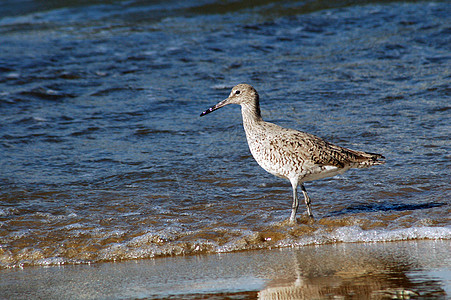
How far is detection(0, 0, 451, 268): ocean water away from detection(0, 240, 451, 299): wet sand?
24 centimetres

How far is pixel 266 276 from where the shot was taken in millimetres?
4547

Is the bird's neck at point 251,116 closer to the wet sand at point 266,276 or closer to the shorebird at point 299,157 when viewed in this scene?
the shorebird at point 299,157

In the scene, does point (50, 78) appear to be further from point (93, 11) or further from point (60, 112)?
point (93, 11)

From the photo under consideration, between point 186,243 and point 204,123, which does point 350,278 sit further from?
point 204,123

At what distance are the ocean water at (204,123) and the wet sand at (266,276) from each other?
0.24 m

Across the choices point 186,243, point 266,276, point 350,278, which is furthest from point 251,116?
point 350,278

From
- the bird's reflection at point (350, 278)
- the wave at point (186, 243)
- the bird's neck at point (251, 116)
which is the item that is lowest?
the wave at point (186, 243)

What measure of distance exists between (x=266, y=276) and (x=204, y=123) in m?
5.02

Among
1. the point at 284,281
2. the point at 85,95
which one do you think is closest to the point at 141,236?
the point at 284,281

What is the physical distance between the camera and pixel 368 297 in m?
3.94

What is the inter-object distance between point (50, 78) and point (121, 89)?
1.44 m

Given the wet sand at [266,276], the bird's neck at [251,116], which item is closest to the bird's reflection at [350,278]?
the wet sand at [266,276]

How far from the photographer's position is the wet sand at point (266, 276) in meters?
4.16

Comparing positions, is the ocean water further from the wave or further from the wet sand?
the wet sand
